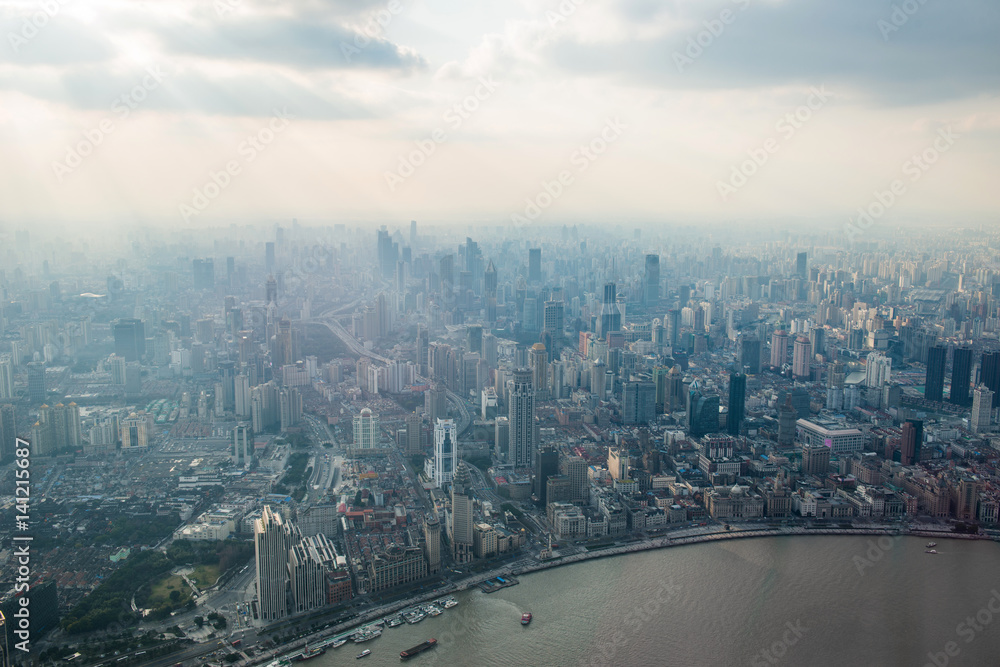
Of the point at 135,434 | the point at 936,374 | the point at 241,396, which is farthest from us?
the point at 936,374

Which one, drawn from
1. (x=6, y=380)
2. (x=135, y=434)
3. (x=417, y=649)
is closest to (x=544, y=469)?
(x=417, y=649)

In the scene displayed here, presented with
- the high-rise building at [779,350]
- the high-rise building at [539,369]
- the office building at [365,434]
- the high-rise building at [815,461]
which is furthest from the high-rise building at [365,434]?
the high-rise building at [779,350]

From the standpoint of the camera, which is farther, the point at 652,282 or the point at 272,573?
the point at 652,282

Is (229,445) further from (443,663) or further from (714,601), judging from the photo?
(714,601)

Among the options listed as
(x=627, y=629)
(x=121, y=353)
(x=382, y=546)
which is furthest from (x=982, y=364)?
(x=121, y=353)

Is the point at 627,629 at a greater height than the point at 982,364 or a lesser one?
lesser

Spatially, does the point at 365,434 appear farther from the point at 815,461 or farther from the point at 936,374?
the point at 936,374

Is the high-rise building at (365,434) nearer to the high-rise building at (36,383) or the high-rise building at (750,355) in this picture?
the high-rise building at (36,383)
